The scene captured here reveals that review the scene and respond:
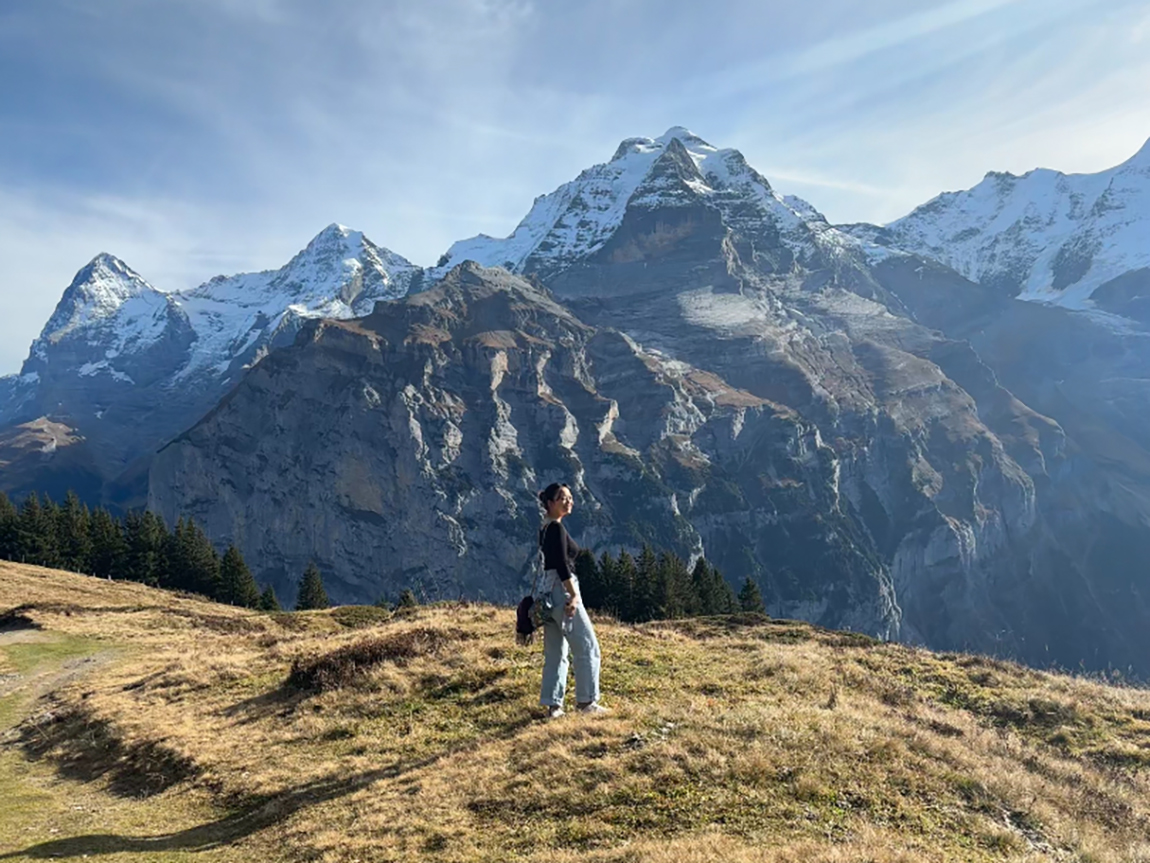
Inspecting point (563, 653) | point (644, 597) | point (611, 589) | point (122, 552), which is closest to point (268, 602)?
point (122, 552)

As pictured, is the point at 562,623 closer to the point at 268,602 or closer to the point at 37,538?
the point at 268,602

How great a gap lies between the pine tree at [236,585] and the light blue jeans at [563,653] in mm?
83553

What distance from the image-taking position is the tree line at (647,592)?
70.5 meters

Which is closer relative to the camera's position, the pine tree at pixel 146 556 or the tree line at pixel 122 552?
the tree line at pixel 122 552

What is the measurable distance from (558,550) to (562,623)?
140 centimetres

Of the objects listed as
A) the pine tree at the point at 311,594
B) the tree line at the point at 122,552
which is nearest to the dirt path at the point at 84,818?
the pine tree at the point at 311,594

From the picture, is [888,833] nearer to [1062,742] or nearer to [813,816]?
[813,816]

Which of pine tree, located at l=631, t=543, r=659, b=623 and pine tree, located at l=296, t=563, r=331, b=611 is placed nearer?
pine tree, located at l=631, t=543, r=659, b=623

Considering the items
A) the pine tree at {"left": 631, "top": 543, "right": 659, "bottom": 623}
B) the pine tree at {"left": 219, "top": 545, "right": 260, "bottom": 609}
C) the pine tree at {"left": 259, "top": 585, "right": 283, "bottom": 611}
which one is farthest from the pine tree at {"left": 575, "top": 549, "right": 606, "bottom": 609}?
the pine tree at {"left": 219, "top": 545, "right": 260, "bottom": 609}

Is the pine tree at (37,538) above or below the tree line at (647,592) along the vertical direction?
above

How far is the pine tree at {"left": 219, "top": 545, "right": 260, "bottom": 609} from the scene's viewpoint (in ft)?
283

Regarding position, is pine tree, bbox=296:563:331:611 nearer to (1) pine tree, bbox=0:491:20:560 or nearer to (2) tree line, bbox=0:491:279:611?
(2) tree line, bbox=0:491:279:611

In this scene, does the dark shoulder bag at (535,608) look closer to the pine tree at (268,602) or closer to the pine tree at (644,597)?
the pine tree at (644,597)

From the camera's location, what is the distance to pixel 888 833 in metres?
8.58
